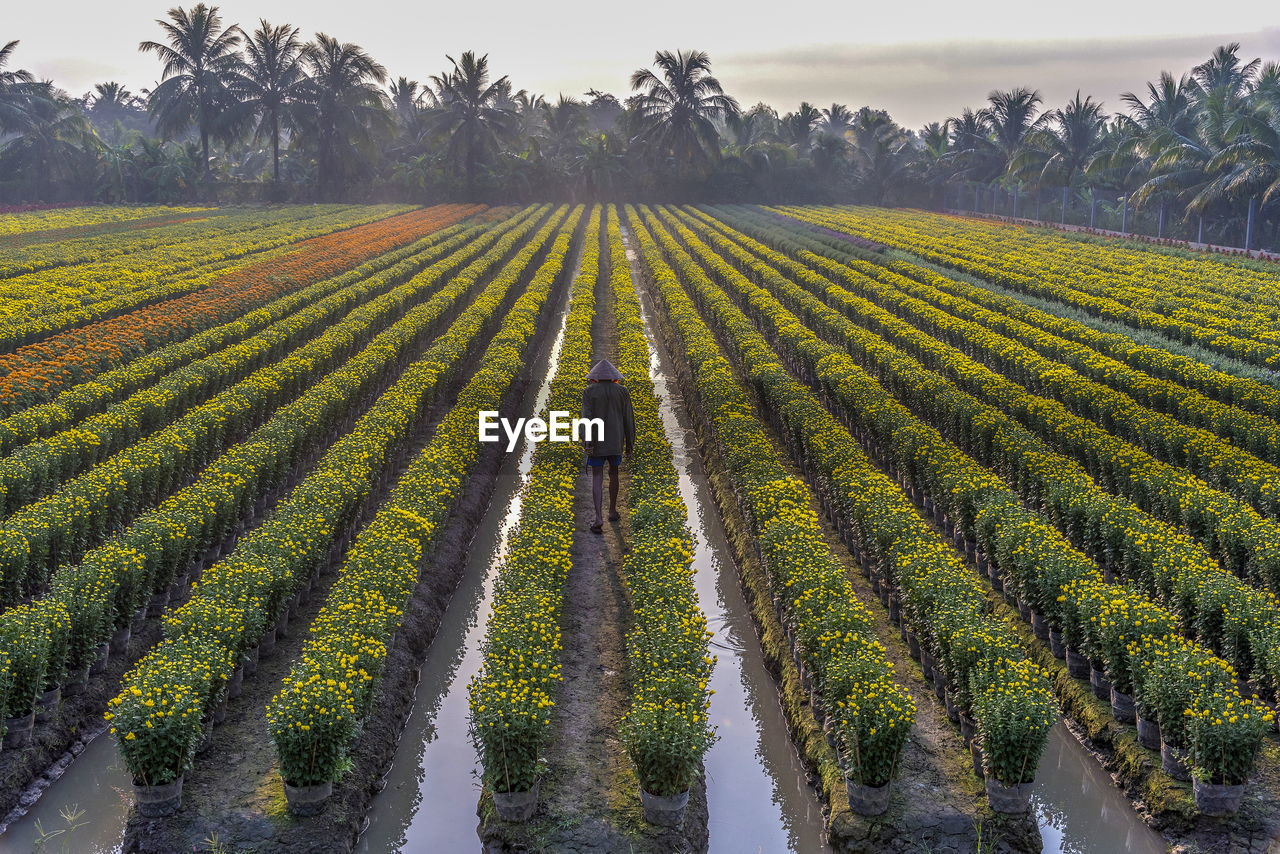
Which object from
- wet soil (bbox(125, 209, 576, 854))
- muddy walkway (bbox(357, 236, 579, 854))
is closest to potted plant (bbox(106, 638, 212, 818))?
wet soil (bbox(125, 209, 576, 854))

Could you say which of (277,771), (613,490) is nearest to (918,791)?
(277,771)

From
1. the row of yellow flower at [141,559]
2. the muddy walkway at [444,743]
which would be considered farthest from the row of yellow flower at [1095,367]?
the row of yellow flower at [141,559]

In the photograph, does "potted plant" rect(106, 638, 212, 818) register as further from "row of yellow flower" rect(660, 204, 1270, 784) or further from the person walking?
the person walking

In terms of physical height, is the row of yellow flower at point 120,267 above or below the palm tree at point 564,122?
below

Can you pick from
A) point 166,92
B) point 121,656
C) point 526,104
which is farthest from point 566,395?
point 526,104

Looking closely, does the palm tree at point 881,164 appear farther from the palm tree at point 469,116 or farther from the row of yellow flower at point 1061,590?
the row of yellow flower at point 1061,590

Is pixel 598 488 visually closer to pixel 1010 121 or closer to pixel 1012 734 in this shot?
pixel 1012 734

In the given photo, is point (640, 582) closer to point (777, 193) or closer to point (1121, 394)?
point (1121, 394)
